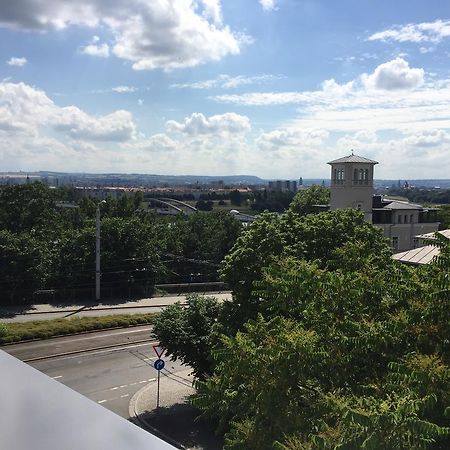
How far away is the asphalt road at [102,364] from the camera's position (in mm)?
14188

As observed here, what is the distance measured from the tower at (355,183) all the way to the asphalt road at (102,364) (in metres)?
14.8

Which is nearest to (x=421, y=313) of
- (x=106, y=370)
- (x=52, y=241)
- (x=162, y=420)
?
(x=162, y=420)

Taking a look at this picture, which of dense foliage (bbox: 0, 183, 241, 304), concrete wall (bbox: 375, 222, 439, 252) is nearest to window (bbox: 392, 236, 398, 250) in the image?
concrete wall (bbox: 375, 222, 439, 252)

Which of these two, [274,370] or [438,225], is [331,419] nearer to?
[274,370]

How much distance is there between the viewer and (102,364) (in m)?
16.4

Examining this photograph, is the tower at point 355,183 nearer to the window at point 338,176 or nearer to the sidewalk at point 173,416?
the window at point 338,176

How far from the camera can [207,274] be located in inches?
1228

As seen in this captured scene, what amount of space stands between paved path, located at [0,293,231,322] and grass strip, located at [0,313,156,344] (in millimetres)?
1701

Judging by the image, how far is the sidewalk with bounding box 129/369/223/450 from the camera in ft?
37.3

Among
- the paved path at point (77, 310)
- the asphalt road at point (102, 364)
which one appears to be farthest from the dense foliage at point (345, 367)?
the paved path at point (77, 310)

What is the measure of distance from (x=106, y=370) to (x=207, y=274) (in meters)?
15.6

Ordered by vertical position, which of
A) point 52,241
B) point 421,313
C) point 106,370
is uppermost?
point 421,313

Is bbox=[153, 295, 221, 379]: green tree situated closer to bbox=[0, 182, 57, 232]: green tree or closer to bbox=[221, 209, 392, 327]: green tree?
bbox=[221, 209, 392, 327]: green tree

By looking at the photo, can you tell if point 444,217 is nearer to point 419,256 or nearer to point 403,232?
point 419,256
